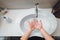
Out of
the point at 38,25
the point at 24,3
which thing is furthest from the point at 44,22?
the point at 24,3

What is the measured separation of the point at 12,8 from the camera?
56.0 inches

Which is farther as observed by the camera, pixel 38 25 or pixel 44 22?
pixel 44 22

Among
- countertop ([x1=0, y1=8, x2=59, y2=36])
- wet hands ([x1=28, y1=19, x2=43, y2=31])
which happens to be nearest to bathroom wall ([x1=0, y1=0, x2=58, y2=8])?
countertop ([x1=0, y1=8, x2=59, y2=36])

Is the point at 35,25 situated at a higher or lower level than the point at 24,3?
lower

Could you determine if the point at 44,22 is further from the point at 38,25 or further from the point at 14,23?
the point at 14,23

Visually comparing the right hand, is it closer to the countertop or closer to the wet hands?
the wet hands

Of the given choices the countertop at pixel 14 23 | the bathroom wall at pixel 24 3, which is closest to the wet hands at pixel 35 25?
the countertop at pixel 14 23

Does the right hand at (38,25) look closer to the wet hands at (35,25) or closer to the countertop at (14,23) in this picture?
the wet hands at (35,25)

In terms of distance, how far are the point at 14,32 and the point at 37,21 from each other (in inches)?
9.7

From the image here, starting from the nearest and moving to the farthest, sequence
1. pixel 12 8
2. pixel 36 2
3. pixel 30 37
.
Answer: pixel 30 37, pixel 36 2, pixel 12 8

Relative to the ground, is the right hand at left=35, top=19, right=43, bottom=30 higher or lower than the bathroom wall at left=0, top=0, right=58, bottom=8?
lower

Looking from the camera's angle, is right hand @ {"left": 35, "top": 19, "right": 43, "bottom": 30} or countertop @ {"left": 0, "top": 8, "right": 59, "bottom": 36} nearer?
right hand @ {"left": 35, "top": 19, "right": 43, "bottom": 30}

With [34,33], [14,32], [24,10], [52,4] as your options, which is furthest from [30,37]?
[52,4]

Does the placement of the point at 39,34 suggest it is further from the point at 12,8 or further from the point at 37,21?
the point at 12,8
